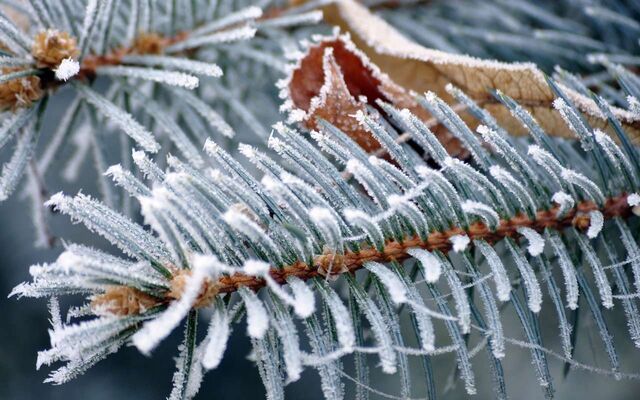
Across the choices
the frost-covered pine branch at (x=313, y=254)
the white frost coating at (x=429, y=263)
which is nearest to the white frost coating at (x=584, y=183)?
the frost-covered pine branch at (x=313, y=254)

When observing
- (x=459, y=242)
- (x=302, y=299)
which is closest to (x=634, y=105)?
(x=459, y=242)

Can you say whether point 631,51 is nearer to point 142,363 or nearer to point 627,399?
point 627,399

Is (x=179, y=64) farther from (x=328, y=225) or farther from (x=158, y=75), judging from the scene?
(x=328, y=225)

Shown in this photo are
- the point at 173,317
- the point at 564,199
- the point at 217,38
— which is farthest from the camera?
the point at 217,38

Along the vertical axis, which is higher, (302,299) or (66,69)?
(66,69)

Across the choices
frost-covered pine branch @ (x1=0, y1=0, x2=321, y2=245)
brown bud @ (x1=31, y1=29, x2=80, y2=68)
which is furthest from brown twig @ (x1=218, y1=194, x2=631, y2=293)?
brown bud @ (x1=31, y1=29, x2=80, y2=68)

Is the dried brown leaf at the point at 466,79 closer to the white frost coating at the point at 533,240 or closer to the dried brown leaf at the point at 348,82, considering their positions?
the dried brown leaf at the point at 348,82

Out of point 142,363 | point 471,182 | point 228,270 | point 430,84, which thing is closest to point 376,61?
point 430,84
